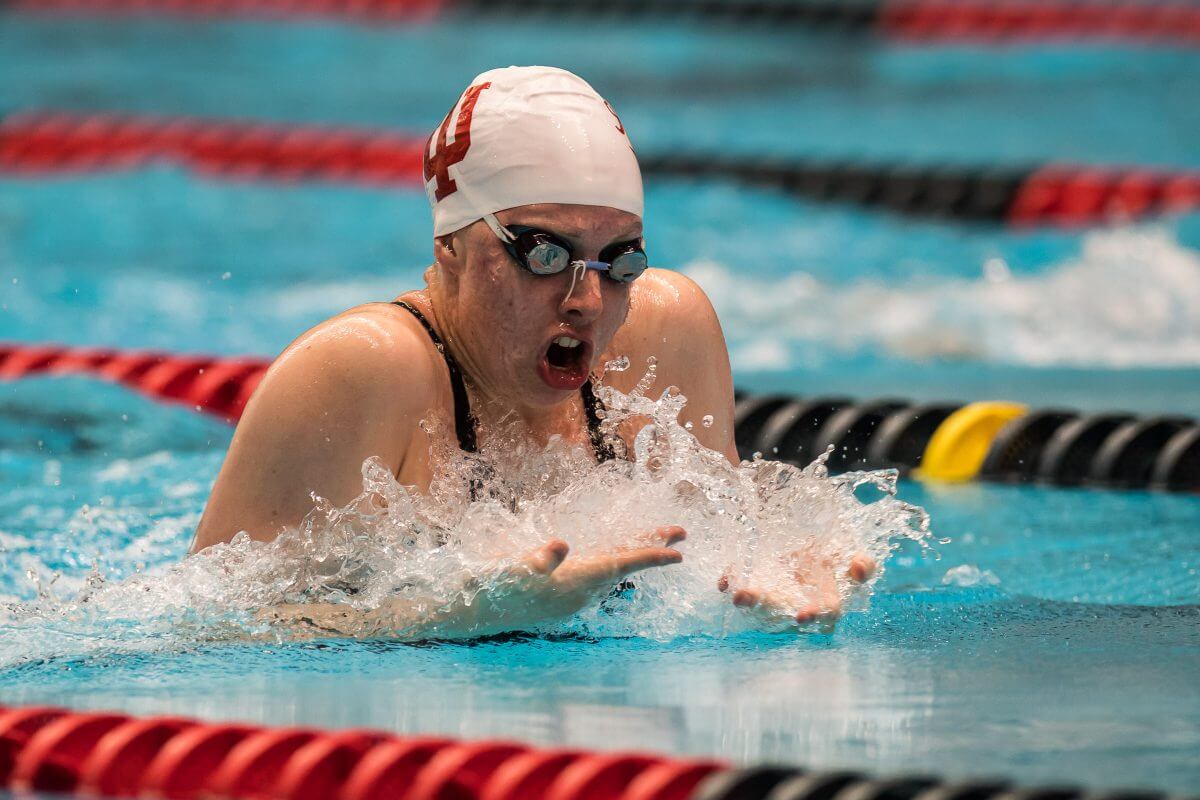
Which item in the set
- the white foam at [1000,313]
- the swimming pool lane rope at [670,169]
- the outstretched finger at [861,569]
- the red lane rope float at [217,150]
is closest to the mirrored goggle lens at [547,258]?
the outstretched finger at [861,569]

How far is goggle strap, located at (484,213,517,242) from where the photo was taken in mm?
2338

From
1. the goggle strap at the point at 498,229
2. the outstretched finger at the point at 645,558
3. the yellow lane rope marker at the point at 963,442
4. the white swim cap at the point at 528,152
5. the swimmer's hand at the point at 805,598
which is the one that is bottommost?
the yellow lane rope marker at the point at 963,442

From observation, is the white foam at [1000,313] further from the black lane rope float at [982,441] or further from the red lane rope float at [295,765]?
the red lane rope float at [295,765]

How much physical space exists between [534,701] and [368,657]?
0.99 ft

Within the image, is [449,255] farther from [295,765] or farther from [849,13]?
[849,13]

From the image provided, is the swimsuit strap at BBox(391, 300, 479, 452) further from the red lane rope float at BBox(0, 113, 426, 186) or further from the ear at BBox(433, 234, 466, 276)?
the red lane rope float at BBox(0, 113, 426, 186)

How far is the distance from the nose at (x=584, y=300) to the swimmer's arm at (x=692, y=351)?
13.4 inches

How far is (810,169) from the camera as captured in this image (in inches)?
267

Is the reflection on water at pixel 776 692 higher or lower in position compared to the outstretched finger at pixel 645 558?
lower

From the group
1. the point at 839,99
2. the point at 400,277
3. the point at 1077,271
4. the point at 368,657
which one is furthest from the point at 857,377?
the point at 839,99

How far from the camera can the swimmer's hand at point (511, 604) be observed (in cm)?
222

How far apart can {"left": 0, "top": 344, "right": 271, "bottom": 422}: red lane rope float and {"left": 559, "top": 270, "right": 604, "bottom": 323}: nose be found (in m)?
1.95

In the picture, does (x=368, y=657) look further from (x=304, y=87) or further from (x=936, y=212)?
(x=304, y=87)

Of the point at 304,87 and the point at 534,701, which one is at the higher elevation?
the point at 304,87
